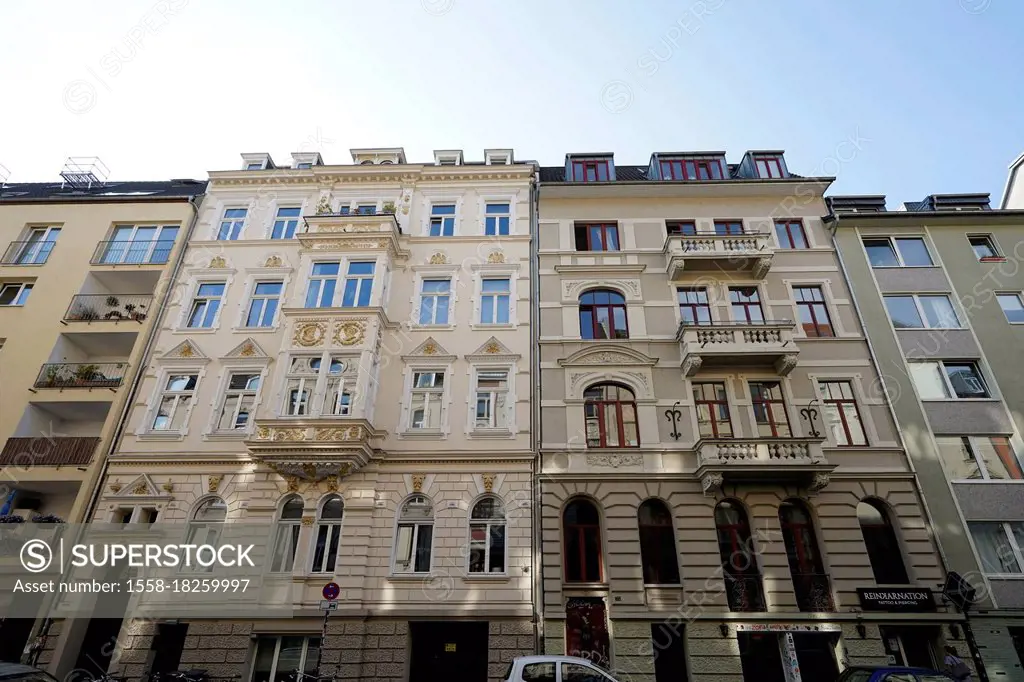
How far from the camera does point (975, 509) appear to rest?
16422 mm

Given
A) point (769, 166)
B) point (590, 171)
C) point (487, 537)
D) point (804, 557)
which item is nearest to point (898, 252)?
point (769, 166)

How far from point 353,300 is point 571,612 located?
42.6 ft

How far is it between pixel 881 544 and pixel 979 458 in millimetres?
4557

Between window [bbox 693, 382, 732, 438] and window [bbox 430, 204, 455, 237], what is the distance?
1173 cm

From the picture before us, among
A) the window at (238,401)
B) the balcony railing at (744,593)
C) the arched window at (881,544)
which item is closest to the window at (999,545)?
the arched window at (881,544)

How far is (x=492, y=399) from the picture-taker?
1867 centimetres

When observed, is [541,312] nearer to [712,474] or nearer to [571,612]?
[712,474]

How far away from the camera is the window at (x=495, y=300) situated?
20.4m

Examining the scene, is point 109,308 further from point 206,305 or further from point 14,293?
point 14,293

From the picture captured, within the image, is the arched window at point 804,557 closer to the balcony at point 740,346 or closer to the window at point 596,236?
the balcony at point 740,346

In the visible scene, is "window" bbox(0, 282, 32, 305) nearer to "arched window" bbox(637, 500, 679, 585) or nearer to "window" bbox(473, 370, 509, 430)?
"window" bbox(473, 370, 509, 430)

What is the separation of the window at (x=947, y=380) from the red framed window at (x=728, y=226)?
26.1 ft

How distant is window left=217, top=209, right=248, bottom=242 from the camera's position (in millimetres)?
22766

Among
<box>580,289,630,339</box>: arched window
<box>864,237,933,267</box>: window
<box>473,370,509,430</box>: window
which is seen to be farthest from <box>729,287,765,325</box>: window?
<box>473,370,509,430</box>: window
